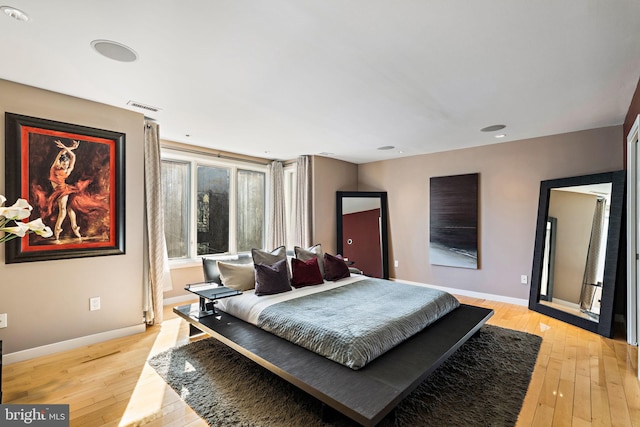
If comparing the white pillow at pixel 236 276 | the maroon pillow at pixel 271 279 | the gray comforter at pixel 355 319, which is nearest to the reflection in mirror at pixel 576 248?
the gray comforter at pixel 355 319

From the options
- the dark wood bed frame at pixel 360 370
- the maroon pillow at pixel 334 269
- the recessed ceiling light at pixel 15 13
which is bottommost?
the dark wood bed frame at pixel 360 370

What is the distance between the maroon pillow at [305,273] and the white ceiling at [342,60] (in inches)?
67.4

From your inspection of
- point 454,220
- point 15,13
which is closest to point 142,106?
point 15,13

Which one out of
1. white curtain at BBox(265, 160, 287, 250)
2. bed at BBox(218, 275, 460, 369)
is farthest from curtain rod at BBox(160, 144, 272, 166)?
bed at BBox(218, 275, 460, 369)

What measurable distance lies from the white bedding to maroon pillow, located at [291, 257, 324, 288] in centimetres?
11

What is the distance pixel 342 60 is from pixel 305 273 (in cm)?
238

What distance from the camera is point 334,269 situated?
4031 mm

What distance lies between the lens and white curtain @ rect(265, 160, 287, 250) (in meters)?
5.81

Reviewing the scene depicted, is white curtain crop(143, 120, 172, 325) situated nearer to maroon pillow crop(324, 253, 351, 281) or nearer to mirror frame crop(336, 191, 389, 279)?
maroon pillow crop(324, 253, 351, 281)

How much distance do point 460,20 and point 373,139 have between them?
104 inches

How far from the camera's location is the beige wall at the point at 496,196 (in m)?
4.04

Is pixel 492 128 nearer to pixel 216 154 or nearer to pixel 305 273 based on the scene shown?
pixel 305 273

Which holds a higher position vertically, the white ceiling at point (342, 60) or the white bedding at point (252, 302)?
the white ceiling at point (342, 60)

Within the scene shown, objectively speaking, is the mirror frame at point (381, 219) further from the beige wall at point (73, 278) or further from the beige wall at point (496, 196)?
the beige wall at point (73, 278)
